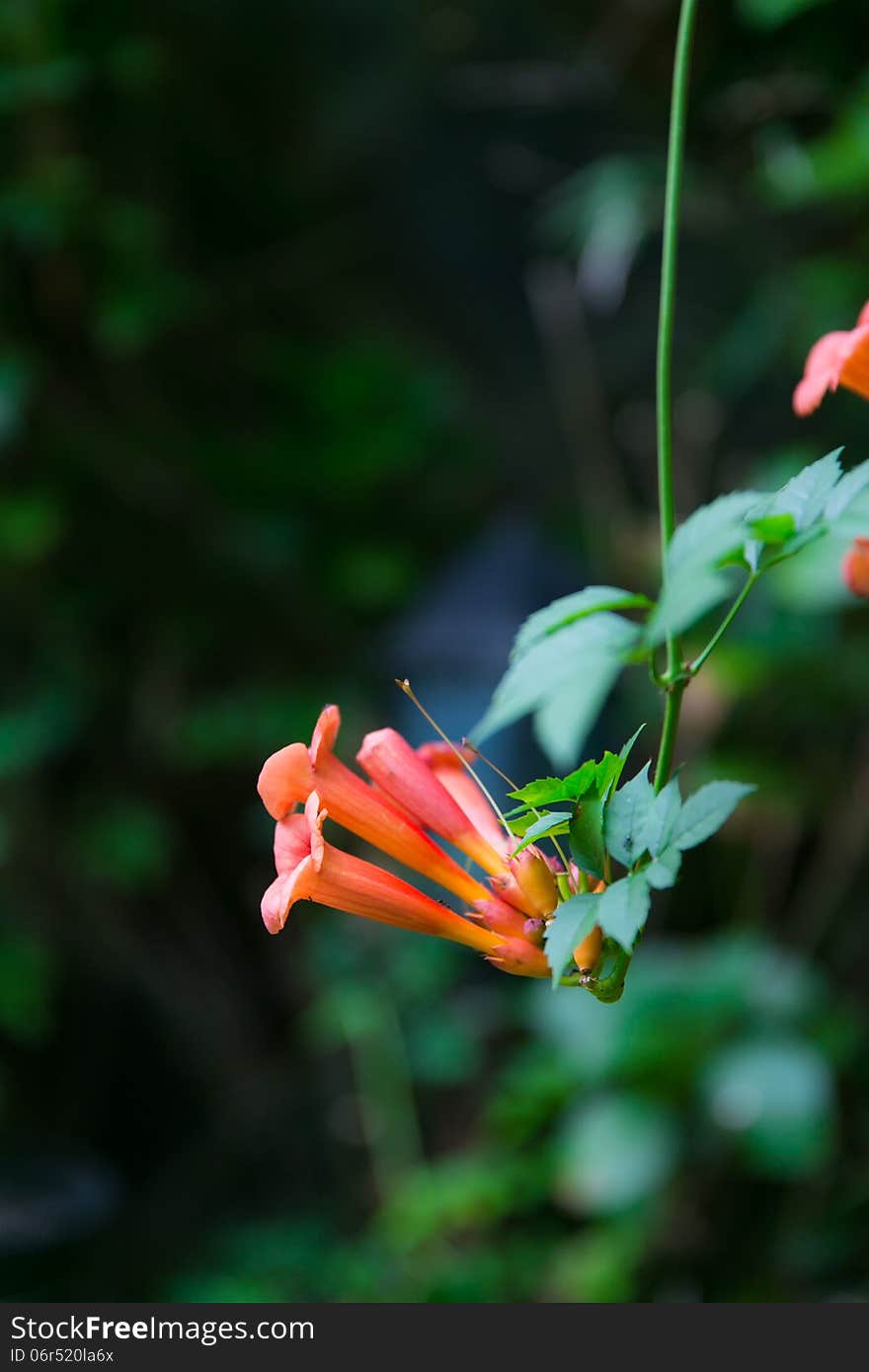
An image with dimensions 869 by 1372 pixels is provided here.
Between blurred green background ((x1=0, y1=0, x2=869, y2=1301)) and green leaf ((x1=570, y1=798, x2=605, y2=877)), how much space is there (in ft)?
3.84

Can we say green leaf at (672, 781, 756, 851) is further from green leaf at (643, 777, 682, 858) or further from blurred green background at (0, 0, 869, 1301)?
blurred green background at (0, 0, 869, 1301)

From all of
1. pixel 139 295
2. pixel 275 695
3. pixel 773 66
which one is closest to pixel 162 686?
pixel 275 695

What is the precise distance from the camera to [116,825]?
2.25 metres

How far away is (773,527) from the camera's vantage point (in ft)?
1.23

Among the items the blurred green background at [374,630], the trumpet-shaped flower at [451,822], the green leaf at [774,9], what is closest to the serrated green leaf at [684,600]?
the trumpet-shaped flower at [451,822]

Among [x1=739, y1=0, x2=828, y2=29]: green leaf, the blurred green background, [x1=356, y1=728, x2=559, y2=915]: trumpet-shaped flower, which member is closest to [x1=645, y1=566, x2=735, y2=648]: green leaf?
[x1=356, y1=728, x2=559, y2=915]: trumpet-shaped flower

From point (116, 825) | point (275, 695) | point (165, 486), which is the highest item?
point (165, 486)

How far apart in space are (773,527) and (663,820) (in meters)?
0.10

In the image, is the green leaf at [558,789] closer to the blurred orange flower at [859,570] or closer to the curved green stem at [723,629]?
the curved green stem at [723,629]

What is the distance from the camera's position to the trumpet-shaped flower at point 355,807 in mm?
419

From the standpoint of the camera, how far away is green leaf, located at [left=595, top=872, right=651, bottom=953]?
341 mm

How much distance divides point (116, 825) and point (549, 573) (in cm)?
94

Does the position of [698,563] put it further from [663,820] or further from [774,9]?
[774,9]

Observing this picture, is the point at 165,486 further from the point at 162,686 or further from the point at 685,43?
the point at 685,43
